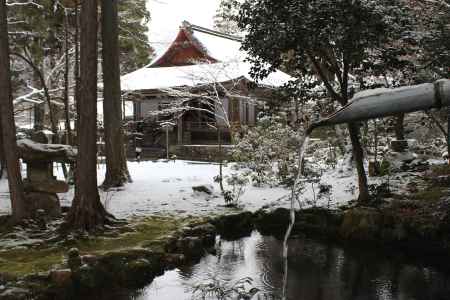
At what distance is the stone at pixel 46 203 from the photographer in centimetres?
852

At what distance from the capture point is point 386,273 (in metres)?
7.26

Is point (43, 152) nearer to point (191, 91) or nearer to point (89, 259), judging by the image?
point (89, 259)

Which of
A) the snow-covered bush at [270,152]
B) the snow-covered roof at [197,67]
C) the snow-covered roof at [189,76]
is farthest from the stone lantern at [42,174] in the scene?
the snow-covered roof at [197,67]

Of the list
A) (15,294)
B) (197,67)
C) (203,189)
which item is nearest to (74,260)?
(15,294)

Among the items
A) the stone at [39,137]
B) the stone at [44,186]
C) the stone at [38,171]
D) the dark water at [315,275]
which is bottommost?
the dark water at [315,275]

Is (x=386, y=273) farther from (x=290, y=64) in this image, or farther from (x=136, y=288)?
(x=290, y=64)

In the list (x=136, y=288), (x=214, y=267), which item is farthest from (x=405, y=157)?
(x=136, y=288)

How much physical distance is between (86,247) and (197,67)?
16.1m

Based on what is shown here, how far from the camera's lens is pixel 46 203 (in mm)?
8633

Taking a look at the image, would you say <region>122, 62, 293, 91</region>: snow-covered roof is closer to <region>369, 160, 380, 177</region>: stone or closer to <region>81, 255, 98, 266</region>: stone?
<region>369, 160, 380, 177</region>: stone

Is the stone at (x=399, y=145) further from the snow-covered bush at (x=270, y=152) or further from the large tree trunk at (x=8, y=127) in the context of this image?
the large tree trunk at (x=8, y=127)

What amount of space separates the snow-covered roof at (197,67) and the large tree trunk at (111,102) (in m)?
7.30

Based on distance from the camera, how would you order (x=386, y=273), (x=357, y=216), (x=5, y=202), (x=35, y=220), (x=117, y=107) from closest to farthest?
(x=386, y=273), (x=35, y=220), (x=357, y=216), (x=5, y=202), (x=117, y=107)

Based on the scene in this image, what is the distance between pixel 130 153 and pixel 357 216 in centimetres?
1700
